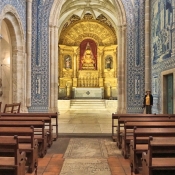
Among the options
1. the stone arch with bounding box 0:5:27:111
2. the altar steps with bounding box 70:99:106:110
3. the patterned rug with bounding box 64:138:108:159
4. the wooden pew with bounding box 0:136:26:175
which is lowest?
the patterned rug with bounding box 64:138:108:159

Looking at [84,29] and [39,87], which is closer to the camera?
[39,87]

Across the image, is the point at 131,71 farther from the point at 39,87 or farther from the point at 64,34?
the point at 64,34

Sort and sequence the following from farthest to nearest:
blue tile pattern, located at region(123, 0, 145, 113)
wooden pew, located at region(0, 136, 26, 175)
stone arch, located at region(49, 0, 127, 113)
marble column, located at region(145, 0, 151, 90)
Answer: stone arch, located at region(49, 0, 127, 113) < blue tile pattern, located at region(123, 0, 145, 113) < marble column, located at region(145, 0, 151, 90) < wooden pew, located at region(0, 136, 26, 175)

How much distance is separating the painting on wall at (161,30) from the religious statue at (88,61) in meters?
11.9

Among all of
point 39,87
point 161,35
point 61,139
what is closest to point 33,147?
point 61,139

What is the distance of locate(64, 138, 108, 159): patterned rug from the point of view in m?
6.03

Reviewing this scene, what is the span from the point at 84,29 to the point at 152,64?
12.7m

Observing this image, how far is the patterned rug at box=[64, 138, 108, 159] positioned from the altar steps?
11.9 m

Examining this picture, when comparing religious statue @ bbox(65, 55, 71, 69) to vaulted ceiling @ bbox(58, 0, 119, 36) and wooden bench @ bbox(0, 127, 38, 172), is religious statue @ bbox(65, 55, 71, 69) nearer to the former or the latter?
vaulted ceiling @ bbox(58, 0, 119, 36)

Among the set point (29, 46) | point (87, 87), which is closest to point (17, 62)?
point (29, 46)

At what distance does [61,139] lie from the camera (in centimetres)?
806

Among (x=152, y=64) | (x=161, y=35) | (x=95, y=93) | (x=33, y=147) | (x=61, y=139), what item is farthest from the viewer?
(x=95, y=93)

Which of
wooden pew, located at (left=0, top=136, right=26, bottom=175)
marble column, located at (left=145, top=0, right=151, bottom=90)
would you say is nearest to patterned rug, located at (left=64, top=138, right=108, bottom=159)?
wooden pew, located at (left=0, top=136, right=26, bottom=175)

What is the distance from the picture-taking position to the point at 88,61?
2511cm
